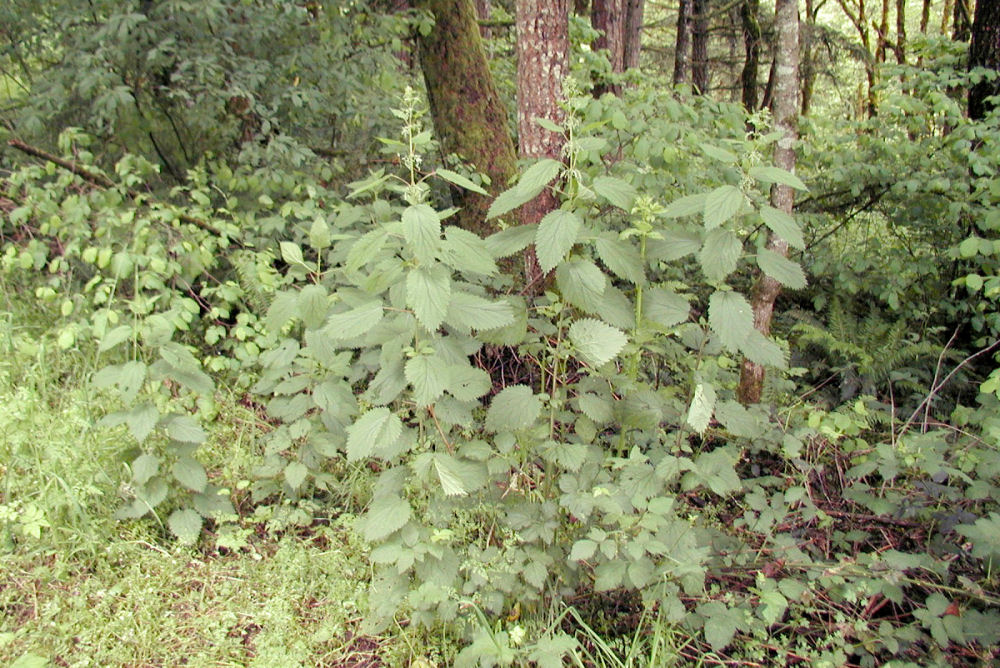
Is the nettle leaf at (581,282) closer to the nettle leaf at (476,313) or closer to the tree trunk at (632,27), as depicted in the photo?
the nettle leaf at (476,313)

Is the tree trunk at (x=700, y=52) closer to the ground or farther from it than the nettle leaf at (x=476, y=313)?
farther from it

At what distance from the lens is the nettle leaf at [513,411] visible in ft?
6.67

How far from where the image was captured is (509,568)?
2051 millimetres

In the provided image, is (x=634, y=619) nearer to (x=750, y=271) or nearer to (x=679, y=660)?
(x=679, y=660)

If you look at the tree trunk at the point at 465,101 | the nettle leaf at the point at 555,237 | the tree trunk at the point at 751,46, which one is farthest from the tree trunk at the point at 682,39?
the nettle leaf at the point at 555,237

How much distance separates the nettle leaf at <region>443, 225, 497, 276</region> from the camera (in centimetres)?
184

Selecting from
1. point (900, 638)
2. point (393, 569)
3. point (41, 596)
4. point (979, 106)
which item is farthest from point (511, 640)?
point (979, 106)

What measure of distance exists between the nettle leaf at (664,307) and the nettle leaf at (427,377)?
29.2 inches

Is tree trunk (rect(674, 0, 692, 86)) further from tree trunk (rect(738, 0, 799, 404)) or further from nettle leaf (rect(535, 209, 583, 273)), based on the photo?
nettle leaf (rect(535, 209, 583, 273))

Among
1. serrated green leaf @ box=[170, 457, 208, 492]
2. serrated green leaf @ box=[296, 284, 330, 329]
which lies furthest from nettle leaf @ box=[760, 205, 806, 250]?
serrated green leaf @ box=[170, 457, 208, 492]

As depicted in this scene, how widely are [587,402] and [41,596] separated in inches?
84.7

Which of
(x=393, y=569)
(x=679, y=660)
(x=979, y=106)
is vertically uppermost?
(x=979, y=106)

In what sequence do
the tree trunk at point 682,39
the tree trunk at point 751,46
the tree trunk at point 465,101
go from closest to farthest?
the tree trunk at point 465,101, the tree trunk at point 682,39, the tree trunk at point 751,46

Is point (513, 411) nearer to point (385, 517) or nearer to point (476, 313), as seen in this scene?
point (476, 313)
